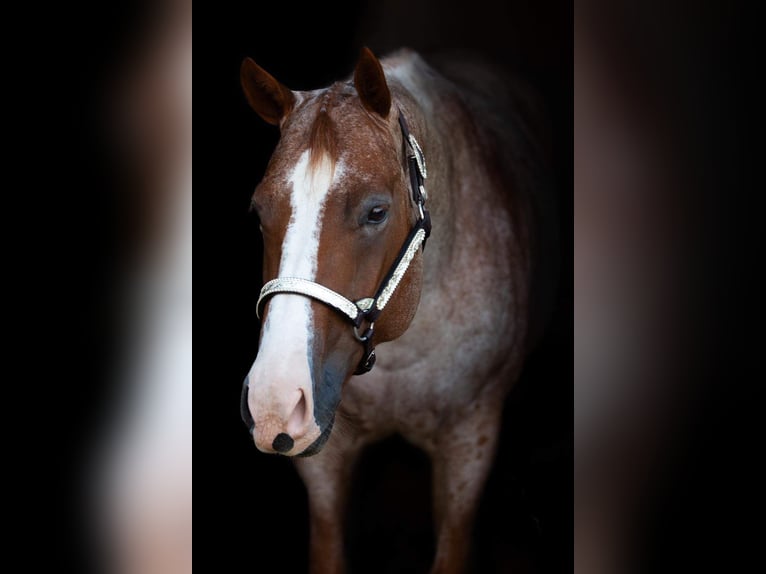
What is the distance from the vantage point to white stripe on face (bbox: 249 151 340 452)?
1205mm

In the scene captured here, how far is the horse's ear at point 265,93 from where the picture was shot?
58.2 inches

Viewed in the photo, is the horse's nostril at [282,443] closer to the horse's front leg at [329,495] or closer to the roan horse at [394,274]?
the roan horse at [394,274]

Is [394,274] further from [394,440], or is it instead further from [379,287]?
[394,440]

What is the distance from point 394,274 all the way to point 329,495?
2.23 ft

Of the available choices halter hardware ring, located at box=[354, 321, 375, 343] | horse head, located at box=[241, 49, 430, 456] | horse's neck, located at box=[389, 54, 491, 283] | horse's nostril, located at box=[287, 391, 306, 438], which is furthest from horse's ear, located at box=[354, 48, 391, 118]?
horse's nostril, located at box=[287, 391, 306, 438]

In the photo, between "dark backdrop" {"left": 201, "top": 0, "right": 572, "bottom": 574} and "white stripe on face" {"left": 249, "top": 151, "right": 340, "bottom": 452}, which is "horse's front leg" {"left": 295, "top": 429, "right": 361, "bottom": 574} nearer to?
"dark backdrop" {"left": 201, "top": 0, "right": 572, "bottom": 574}

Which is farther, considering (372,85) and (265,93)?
(265,93)

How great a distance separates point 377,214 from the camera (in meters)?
1.38

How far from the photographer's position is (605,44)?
1.76m

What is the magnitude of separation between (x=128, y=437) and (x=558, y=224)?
1.07 metres

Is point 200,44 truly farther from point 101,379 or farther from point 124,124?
point 101,379

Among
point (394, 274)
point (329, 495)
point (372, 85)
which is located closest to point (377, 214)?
point (394, 274)

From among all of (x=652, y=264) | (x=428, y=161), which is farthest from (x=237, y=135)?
(x=652, y=264)

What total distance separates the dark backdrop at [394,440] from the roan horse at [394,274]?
5 cm
